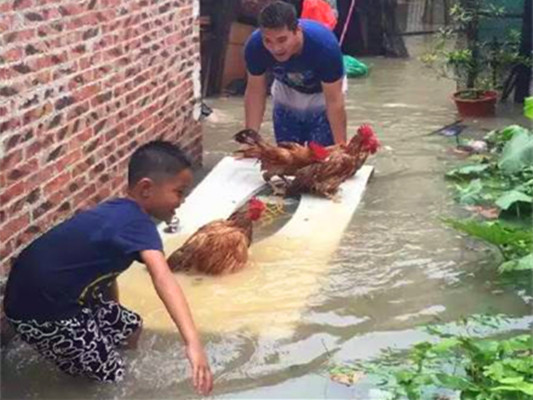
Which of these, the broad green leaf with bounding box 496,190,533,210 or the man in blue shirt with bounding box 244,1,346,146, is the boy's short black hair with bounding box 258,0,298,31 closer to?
the man in blue shirt with bounding box 244,1,346,146

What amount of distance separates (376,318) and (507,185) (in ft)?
6.59

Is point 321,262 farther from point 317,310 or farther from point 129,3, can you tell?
point 129,3

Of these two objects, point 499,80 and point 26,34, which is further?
point 499,80

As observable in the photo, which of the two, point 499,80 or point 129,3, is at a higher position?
point 129,3

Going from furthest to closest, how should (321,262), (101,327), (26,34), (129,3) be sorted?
1. (129,3)
2. (321,262)
3. (26,34)
4. (101,327)

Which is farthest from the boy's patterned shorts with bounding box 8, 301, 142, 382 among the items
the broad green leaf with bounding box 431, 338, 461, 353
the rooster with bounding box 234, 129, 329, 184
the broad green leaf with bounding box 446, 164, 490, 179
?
the broad green leaf with bounding box 446, 164, 490, 179

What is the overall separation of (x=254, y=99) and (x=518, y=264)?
2998 mm

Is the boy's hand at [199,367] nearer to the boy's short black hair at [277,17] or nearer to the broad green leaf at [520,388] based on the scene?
the broad green leaf at [520,388]

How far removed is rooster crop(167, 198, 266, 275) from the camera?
5.54 metres

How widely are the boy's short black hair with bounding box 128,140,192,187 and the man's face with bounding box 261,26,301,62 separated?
272cm

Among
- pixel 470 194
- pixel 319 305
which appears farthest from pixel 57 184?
pixel 470 194

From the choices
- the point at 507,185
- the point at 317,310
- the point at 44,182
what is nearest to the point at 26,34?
the point at 44,182

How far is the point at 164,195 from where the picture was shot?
4.25 metres

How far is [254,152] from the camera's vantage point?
706 centimetres
